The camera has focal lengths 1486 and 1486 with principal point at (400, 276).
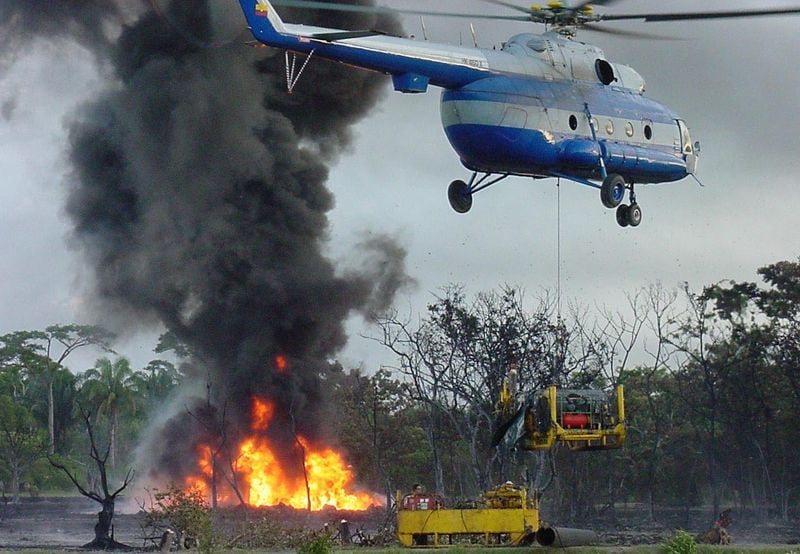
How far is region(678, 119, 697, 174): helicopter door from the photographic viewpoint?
4100 cm

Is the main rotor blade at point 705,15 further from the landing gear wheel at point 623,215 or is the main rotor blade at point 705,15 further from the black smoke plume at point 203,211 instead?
the black smoke plume at point 203,211

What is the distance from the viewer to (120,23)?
5262cm

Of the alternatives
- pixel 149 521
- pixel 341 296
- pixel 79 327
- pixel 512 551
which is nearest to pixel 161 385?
pixel 79 327

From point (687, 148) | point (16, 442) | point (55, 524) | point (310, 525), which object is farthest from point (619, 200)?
point (16, 442)

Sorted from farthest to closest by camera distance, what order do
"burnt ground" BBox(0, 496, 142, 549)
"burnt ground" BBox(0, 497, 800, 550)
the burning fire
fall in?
the burning fire, "burnt ground" BBox(0, 497, 800, 550), "burnt ground" BBox(0, 496, 142, 549)

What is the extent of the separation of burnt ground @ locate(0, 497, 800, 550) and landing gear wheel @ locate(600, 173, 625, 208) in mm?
11218

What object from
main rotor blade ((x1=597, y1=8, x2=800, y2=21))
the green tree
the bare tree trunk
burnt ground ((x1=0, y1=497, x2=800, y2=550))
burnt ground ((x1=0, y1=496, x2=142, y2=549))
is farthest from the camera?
the bare tree trunk

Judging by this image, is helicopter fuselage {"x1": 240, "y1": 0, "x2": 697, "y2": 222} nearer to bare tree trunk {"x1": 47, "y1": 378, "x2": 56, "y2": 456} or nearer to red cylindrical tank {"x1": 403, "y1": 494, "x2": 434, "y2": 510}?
red cylindrical tank {"x1": 403, "y1": 494, "x2": 434, "y2": 510}

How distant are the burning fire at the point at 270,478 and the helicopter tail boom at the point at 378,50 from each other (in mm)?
19622

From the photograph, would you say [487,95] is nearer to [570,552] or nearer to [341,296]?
[570,552]

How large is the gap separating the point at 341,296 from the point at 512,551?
2333cm

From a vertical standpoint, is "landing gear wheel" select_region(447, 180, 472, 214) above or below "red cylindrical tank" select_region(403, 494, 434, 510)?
above

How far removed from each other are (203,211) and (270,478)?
9.57m

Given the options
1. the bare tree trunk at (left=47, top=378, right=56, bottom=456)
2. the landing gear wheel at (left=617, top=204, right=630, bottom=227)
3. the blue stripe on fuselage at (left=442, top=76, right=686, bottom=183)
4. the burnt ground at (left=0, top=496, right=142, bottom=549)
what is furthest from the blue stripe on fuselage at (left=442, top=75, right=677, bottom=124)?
the bare tree trunk at (left=47, top=378, right=56, bottom=456)
